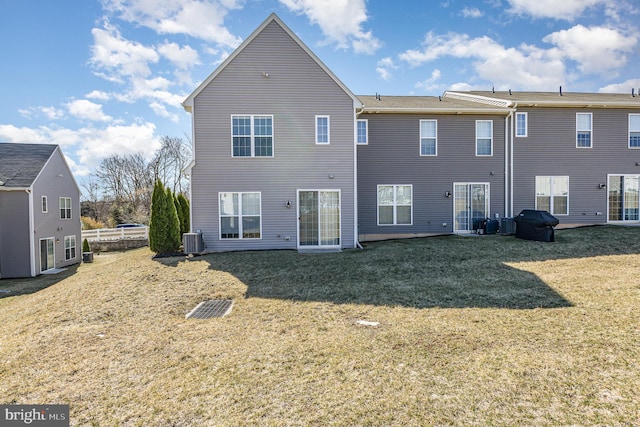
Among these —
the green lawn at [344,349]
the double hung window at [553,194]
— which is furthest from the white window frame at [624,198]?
the green lawn at [344,349]

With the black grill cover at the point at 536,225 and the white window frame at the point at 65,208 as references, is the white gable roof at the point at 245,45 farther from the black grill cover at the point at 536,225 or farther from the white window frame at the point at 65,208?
the white window frame at the point at 65,208

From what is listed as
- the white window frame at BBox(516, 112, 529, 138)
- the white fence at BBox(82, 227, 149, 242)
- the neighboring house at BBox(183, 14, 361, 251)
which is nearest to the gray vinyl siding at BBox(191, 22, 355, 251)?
the neighboring house at BBox(183, 14, 361, 251)

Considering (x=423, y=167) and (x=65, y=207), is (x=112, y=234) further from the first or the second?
(x=423, y=167)

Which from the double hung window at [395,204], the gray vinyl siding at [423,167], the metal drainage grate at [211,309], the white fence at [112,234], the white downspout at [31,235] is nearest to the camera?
the metal drainage grate at [211,309]

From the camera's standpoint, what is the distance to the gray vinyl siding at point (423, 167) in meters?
14.0

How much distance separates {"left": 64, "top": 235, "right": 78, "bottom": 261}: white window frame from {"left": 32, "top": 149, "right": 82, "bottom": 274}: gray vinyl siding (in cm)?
18

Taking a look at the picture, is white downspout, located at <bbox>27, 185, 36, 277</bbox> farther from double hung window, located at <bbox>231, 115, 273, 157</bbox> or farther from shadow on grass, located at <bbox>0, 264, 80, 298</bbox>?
double hung window, located at <bbox>231, 115, 273, 157</bbox>

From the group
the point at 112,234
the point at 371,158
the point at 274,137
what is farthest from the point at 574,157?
the point at 112,234

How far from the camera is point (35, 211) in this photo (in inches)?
635

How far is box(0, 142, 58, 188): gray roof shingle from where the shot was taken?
51.6 feet

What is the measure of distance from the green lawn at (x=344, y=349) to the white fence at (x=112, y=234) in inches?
694

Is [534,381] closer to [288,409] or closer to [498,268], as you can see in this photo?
[288,409]

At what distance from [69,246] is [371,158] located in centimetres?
2000

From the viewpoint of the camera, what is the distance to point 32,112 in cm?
1988
